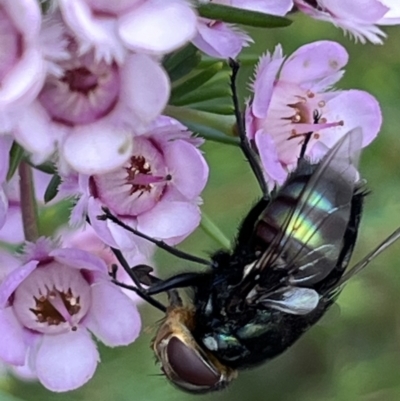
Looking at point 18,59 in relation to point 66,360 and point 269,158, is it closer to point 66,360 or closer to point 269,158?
point 269,158

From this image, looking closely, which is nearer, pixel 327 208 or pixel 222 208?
pixel 327 208

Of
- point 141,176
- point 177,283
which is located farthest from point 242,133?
point 177,283

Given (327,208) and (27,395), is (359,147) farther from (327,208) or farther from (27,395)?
(27,395)

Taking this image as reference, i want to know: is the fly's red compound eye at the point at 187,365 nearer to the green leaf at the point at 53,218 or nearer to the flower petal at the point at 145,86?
the flower petal at the point at 145,86

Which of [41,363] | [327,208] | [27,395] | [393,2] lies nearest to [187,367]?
[41,363]

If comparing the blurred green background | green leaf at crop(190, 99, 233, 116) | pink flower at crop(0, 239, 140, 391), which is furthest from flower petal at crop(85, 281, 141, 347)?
the blurred green background

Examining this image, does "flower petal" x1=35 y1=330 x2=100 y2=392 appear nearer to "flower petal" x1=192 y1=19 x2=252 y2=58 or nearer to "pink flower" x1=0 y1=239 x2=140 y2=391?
"pink flower" x1=0 y1=239 x2=140 y2=391
